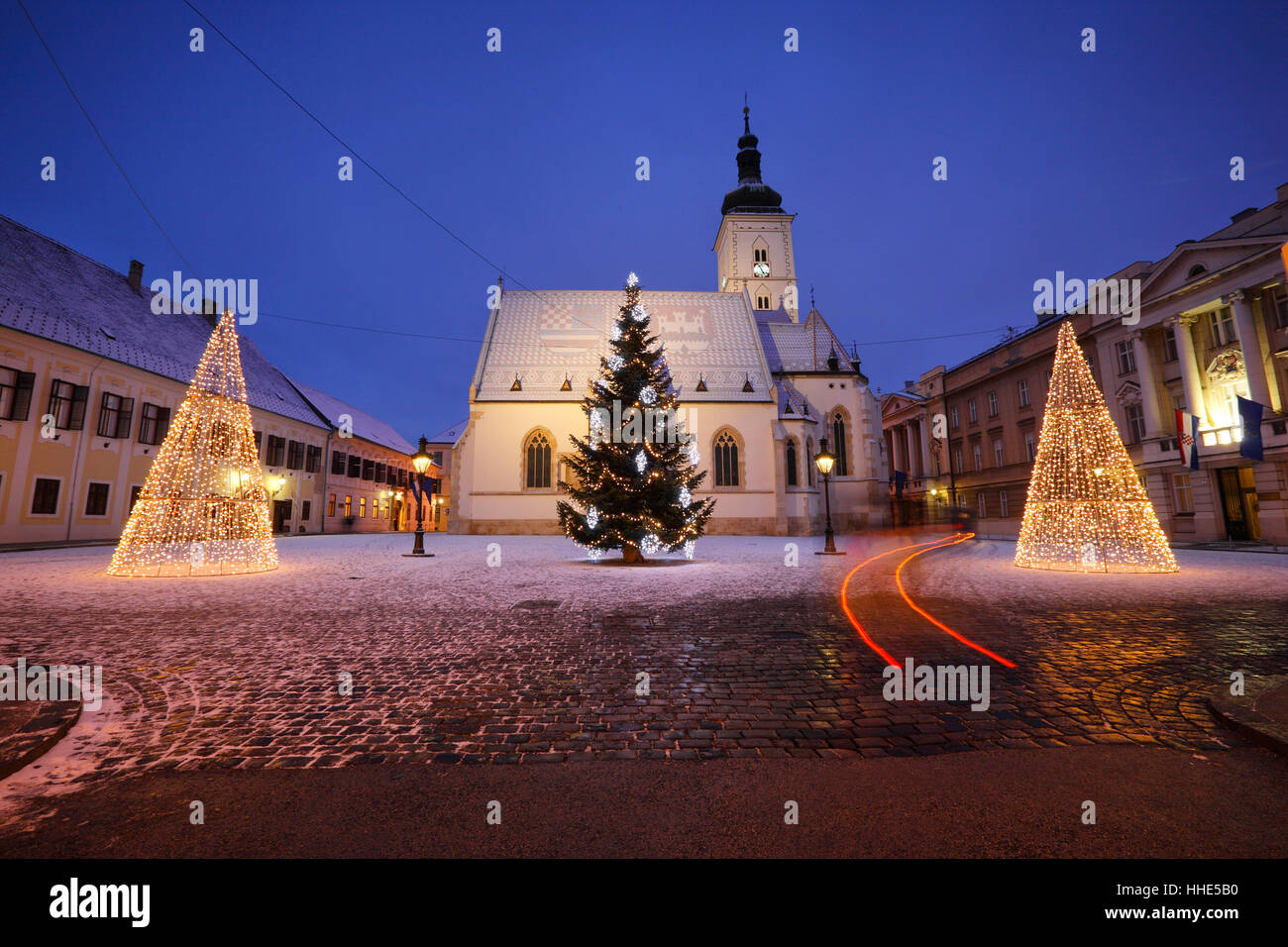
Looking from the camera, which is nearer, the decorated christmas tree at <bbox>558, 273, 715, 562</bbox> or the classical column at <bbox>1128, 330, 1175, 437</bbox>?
the decorated christmas tree at <bbox>558, 273, 715, 562</bbox>

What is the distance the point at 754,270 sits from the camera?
162 ft

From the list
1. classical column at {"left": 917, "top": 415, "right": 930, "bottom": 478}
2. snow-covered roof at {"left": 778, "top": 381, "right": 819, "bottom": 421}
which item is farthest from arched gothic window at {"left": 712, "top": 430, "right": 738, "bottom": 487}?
classical column at {"left": 917, "top": 415, "right": 930, "bottom": 478}

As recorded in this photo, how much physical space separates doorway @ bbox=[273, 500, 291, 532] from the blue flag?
1863 inches

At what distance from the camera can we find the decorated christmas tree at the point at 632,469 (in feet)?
52.1

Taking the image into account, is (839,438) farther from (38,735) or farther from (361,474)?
(38,735)

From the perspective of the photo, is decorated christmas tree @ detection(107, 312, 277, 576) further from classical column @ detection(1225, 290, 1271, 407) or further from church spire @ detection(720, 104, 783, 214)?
church spire @ detection(720, 104, 783, 214)

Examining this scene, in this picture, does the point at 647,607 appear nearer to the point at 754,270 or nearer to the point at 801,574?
the point at 801,574

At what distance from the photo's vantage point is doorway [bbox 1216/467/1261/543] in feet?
73.4

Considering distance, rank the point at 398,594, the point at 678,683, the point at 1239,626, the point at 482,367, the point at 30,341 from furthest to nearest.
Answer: the point at 482,367 → the point at 30,341 → the point at 398,594 → the point at 1239,626 → the point at 678,683

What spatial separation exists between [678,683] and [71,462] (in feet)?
98.5

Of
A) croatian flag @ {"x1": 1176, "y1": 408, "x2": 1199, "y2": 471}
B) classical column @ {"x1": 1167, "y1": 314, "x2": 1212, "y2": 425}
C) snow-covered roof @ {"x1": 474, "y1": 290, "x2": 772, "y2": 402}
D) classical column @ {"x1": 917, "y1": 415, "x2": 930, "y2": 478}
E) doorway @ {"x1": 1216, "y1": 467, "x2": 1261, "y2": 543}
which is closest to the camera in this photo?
croatian flag @ {"x1": 1176, "y1": 408, "x2": 1199, "y2": 471}

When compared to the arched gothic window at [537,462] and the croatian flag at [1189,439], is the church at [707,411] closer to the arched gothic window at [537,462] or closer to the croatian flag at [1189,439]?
the arched gothic window at [537,462]
